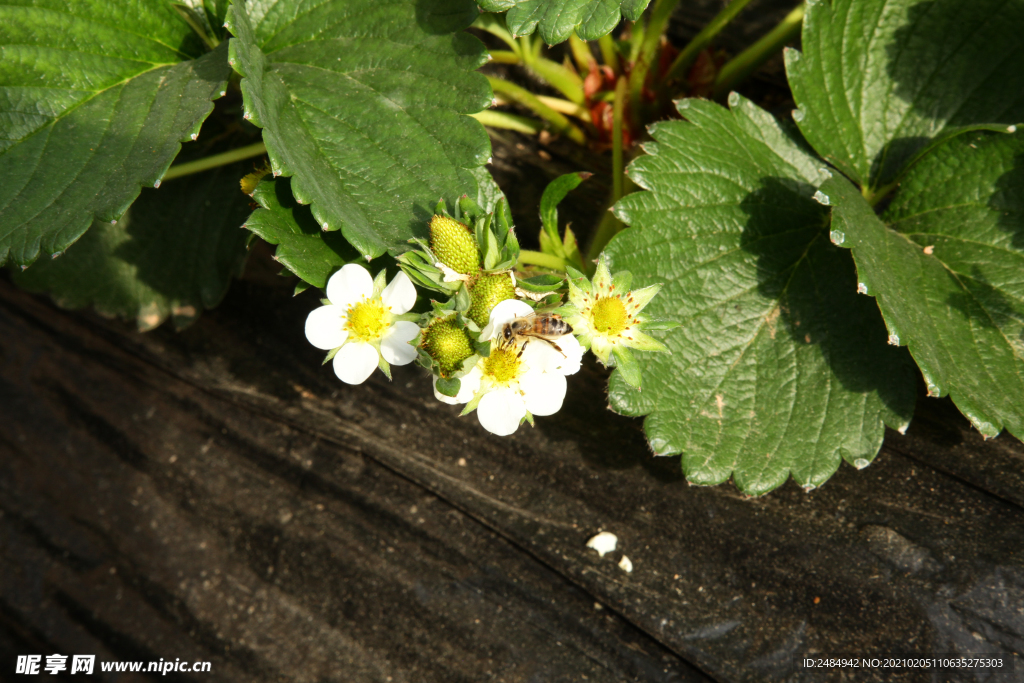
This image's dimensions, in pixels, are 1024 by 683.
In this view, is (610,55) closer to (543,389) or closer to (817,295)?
(817,295)

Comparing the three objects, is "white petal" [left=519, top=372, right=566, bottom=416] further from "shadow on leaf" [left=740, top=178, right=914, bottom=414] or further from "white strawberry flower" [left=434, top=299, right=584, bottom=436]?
"shadow on leaf" [left=740, top=178, right=914, bottom=414]

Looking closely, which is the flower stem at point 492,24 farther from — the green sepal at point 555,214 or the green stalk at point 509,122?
the green sepal at point 555,214

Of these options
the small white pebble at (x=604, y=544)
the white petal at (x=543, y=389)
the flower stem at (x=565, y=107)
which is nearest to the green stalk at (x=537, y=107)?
the flower stem at (x=565, y=107)

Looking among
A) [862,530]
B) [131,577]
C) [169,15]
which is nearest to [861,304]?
[862,530]

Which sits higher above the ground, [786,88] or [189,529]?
[786,88]

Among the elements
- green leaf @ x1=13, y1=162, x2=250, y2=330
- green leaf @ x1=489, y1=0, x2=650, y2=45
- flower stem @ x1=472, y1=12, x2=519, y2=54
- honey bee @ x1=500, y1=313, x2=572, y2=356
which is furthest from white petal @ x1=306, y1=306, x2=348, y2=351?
flower stem @ x1=472, y1=12, x2=519, y2=54

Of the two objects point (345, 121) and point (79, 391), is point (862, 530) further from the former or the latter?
point (79, 391)
